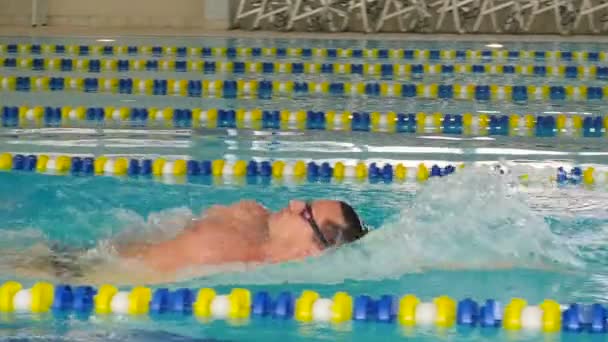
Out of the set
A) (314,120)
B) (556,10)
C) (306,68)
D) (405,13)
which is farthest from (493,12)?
(314,120)

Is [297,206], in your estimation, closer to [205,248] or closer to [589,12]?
[205,248]

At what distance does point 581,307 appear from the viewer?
3.53 metres

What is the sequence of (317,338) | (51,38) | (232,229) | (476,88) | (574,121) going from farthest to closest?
(51,38)
(476,88)
(574,121)
(232,229)
(317,338)

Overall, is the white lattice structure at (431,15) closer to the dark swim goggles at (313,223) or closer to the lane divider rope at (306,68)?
the lane divider rope at (306,68)

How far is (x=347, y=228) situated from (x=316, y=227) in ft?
0.33

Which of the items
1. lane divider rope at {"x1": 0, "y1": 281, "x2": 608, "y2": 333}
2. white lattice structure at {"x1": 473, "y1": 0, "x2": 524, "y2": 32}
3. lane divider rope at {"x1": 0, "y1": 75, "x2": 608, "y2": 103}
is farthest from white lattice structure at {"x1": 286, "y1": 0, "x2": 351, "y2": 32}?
lane divider rope at {"x1": 0, "y1": 281, "x2": 608, "y2": 333}

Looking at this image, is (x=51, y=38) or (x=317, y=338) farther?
(x=51, y=38)

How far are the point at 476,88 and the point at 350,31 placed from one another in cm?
526

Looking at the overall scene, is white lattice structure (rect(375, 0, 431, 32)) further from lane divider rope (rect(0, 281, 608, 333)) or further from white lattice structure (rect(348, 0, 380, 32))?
lane divider rope (rect(0, 281, 608, 333))

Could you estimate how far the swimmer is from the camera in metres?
3.71

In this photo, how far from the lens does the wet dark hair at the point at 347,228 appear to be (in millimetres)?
3703

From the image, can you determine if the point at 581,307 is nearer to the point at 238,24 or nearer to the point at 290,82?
the point at 290,82

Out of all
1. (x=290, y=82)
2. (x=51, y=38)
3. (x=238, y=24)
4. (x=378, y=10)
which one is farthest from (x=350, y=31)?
(x=290, y=82)


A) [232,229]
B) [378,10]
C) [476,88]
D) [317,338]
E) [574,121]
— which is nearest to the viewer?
[317,338]
